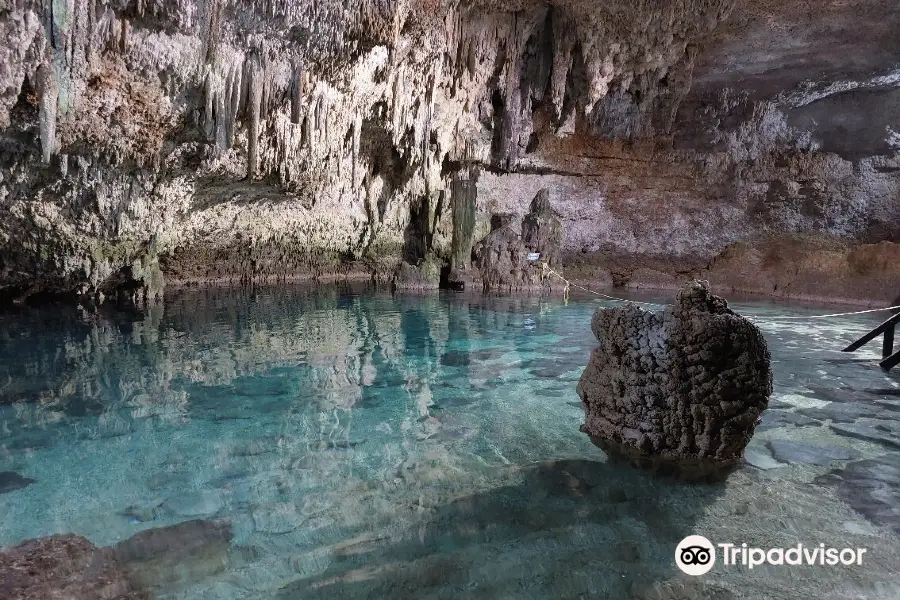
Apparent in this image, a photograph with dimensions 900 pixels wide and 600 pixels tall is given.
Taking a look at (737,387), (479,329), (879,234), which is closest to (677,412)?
(737,387)

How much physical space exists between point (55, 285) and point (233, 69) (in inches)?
300

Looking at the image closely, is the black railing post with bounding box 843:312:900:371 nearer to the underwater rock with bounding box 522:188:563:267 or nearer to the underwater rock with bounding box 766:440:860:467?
the underwater rock with bounding box 766:440:860:467

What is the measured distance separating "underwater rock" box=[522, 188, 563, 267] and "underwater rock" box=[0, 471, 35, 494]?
45.8 feet

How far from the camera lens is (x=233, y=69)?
8.66 m

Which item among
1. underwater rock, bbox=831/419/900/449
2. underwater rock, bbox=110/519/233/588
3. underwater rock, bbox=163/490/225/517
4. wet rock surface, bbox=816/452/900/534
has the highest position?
underwater rock, bbox=831/419/900/449

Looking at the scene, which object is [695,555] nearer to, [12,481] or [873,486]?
[873,486]

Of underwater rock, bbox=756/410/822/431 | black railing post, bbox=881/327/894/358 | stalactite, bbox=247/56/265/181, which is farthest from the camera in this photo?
stalactite, bbox=247/56/265/181

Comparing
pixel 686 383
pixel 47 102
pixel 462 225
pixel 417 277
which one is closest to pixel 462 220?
pixel 462 225

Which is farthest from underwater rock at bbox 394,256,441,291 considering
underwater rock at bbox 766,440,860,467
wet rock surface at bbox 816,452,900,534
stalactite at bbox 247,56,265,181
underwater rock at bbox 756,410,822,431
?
wet rock surface at bbox 816,452,900,534

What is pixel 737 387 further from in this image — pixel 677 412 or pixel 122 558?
pixel 122 558

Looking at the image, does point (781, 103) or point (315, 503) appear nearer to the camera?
point (315, 503)

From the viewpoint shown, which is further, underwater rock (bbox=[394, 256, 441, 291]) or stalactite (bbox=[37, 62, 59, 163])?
underwater rock (bbox=[394, 256, 441, 291])

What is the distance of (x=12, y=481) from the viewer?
370cm

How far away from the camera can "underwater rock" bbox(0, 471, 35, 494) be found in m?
3.59
